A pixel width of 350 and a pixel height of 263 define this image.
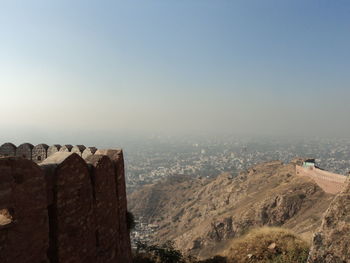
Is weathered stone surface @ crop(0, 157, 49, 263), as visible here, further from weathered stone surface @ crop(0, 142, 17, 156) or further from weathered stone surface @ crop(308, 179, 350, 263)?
weathered stone surface @ crop(0, 142, 17, 156)

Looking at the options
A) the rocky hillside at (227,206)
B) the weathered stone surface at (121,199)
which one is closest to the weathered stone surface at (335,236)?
the weathered stone surface at (121,199)

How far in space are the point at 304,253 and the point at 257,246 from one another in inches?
63.5

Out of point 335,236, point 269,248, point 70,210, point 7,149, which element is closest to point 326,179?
point 269,248

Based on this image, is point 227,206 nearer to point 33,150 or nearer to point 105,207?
point 33,150

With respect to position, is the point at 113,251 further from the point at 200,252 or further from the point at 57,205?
the point at 200,252

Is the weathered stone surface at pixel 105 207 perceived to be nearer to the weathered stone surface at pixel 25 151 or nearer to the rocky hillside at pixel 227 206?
the weathered stone surface at pixel 25 151

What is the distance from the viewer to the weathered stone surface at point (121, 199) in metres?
8.09

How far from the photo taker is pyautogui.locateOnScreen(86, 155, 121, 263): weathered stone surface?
6.81 meters

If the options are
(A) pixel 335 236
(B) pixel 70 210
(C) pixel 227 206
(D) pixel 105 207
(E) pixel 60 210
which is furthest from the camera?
(C) pixel 227 206

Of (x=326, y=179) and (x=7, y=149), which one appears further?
(x=326, y=179)

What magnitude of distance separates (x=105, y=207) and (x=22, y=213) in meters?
2.55

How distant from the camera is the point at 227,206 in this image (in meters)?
56.1

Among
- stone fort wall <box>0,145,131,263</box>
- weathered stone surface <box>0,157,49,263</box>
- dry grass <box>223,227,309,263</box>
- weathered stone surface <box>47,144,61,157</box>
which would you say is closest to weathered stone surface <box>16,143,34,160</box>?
weathered stone surface <box>47,144,61,157</box>

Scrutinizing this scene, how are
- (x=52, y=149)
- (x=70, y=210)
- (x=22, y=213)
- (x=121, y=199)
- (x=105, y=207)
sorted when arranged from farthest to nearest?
1. (x=52, y=149)
2. (x=121, y=199)
3. (x=105, y=207)
4. (x=70, y=210)
5. (x=22, y=213)
